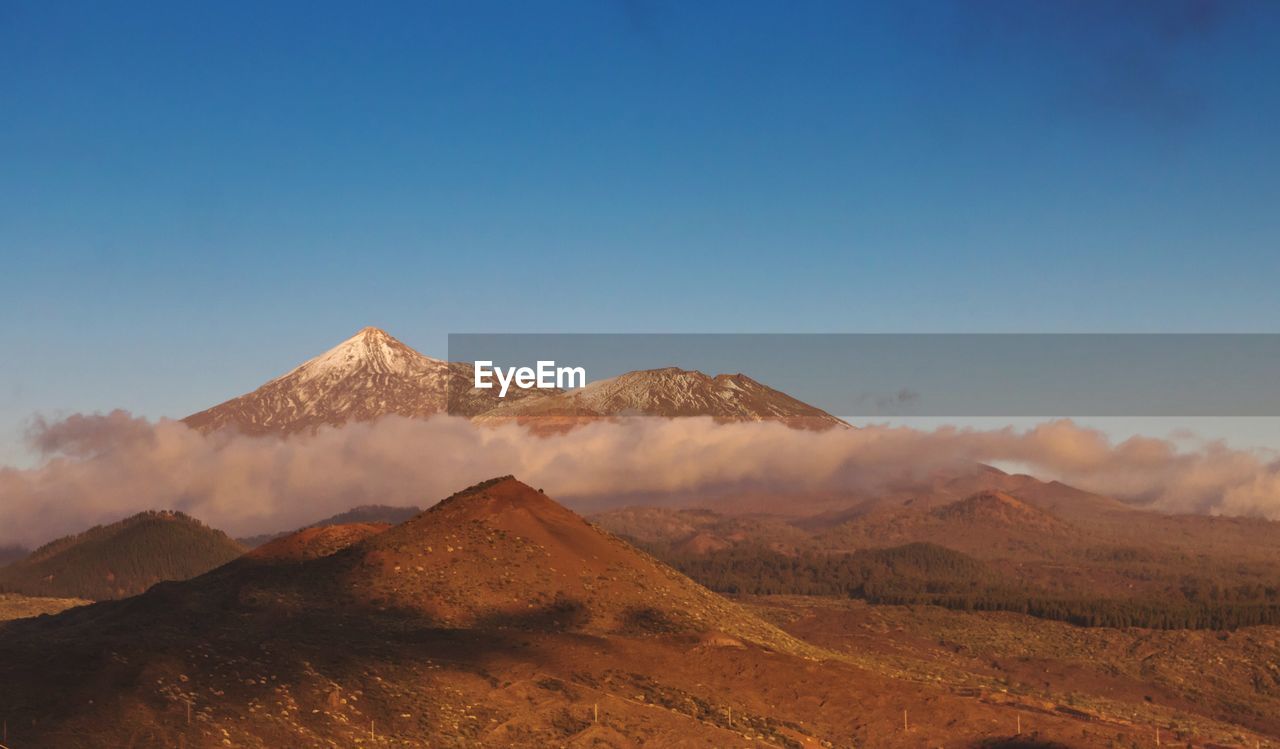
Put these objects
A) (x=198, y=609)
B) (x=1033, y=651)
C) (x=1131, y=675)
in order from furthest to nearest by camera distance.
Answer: (x=1033, y=651)
(x=1131, y=675)
(x=198, y=609)

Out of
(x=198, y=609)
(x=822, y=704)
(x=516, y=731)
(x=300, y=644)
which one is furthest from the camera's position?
(x=198, y=609)

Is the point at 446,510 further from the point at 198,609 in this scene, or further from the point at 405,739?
the point at 405,739

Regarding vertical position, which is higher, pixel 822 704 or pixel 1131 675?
pixel 822 704

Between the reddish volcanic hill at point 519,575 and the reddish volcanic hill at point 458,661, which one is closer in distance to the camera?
the reddish volcanic hill at point 458,661

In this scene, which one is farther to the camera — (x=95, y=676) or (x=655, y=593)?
(x=655, y=593)

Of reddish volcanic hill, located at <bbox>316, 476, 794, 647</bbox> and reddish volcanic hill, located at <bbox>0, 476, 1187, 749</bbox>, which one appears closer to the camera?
reddish volcanic hill, located at <bbox>0, 476, 1187, 749</bbox>

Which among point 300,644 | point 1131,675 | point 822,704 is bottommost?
point 1131,675

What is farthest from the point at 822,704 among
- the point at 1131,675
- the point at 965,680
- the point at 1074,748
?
the point at 1131,675

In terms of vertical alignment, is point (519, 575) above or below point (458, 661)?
above

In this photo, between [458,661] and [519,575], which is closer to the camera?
[458,661]
